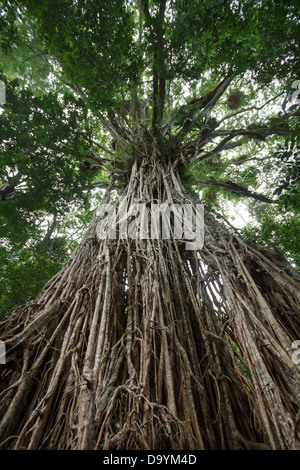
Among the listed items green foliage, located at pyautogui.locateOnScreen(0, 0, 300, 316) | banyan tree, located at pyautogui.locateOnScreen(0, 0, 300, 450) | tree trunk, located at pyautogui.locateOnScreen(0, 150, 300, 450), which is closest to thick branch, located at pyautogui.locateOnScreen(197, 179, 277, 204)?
green foliage, located at pyautogui.locateOnScreen(0, 0, 300, 316)

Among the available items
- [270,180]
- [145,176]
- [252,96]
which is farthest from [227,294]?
[252,96]

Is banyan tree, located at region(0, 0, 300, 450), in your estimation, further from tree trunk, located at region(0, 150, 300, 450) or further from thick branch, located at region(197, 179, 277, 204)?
thick branch, located at region(197, 179, 277, 204)

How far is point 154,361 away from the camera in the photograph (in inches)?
53.1

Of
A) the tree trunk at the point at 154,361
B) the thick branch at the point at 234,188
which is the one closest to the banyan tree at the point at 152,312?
the tree trunk at the point at 154,361

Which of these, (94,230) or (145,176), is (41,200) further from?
(145,176)

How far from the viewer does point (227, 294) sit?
1570mm

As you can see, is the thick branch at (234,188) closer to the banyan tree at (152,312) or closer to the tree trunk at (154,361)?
the banyan tree at (152,312)

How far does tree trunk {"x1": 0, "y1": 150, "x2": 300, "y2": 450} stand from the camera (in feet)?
3.17


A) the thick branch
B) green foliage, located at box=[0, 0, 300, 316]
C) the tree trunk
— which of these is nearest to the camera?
the tree trunk

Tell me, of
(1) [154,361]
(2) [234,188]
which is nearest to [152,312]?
(1) [154,361]

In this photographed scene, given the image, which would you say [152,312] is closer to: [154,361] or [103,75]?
[154,361]
